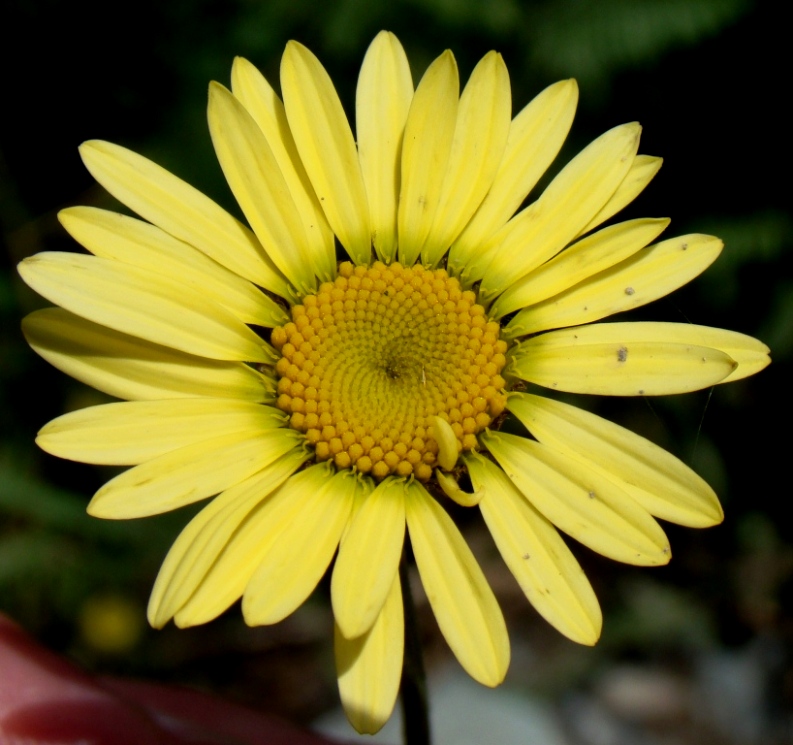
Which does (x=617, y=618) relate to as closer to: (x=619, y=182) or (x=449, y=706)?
(x=449, y=706)

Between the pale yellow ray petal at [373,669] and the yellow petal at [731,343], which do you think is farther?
the yellow petal at [731,343]

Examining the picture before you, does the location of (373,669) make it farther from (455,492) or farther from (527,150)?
(527,150)

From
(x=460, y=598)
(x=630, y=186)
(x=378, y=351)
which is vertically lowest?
Answer: (x=460, y=598)

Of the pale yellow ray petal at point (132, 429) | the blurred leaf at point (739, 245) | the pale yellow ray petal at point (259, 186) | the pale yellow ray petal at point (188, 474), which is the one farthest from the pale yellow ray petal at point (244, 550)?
the blurred leaf at point (739, 245)

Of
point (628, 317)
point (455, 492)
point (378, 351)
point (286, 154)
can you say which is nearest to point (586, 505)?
point (455, 492)

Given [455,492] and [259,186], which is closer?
[455,492]

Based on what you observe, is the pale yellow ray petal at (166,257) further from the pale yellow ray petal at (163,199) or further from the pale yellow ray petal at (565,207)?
the pale yellow ray petal at (565,207)
